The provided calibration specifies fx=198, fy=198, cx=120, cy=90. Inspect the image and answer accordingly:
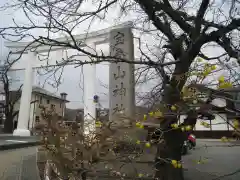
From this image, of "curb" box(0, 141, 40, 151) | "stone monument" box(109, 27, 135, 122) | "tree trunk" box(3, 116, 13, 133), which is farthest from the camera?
"tree trunk" box(3, 116, 13, 133)

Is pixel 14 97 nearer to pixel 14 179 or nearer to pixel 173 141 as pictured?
pixel 14 179

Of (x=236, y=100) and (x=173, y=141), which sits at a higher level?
(x=236, y=100)

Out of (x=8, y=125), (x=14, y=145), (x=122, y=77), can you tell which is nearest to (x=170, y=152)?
(x=122, y=77)

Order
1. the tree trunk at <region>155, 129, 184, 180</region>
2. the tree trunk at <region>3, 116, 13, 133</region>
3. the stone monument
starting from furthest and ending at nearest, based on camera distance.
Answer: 1. the tree trunk at <region>3, 116, 13, 133</region>
2. the stone monument
3. the tree trunk at <region>155, 129, 184, 180</region>

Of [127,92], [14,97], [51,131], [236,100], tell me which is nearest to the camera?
[236,100]

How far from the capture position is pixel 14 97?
2381 centimetres

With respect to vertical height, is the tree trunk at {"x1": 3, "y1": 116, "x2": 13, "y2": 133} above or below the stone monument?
below

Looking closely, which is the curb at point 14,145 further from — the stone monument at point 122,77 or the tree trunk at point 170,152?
the tree trunk at point 170,152

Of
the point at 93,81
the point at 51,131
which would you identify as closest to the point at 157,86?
the point at 51,131

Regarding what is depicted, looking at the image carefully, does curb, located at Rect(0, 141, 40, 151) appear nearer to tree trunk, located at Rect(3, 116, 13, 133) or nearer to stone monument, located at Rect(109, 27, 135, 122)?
stone monument, located at Rect(109, 27, 135, 122)

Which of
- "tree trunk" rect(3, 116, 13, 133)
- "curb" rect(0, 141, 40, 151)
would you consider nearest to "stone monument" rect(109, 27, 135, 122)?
"curb" rect(0, 141, 40, 151)

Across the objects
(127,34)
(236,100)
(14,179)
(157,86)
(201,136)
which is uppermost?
(127,34)

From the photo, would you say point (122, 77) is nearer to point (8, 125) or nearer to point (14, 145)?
point (14, 145)

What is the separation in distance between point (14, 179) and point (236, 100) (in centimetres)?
429
